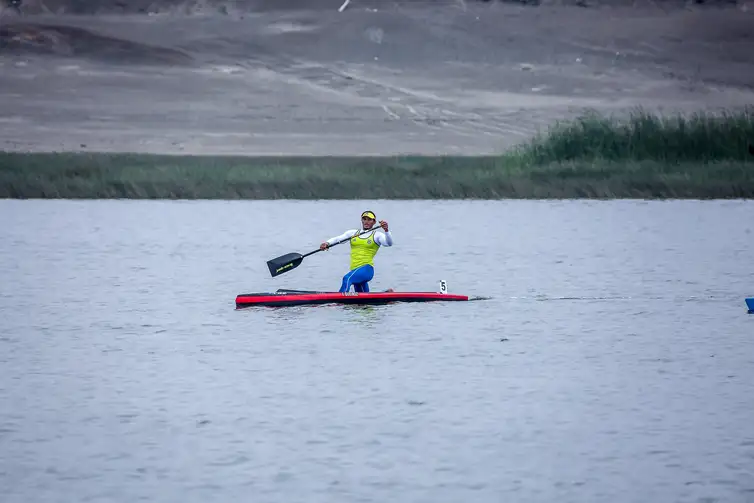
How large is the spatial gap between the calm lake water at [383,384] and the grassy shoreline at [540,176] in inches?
822

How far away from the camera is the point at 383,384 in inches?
627

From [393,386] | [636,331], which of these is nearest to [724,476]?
[393,386]

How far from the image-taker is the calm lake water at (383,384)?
11.8 m

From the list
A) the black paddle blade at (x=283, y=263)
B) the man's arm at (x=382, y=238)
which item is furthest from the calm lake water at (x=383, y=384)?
the man's arm at (x=382, y=238)

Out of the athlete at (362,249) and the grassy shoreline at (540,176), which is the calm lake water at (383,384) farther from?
the grassy shoreline at (540,176)

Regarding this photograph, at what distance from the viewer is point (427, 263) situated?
3238cm

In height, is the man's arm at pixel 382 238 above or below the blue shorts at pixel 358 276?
above

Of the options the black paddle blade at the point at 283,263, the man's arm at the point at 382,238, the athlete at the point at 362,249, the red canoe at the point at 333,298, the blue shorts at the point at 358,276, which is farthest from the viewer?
the black paddle blade at the point at 283,263

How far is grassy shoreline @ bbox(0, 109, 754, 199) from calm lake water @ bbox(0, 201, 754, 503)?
20.9 metres

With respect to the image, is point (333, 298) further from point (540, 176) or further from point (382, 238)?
point (540, 176)

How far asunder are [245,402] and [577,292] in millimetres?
12148

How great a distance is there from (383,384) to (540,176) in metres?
40.6

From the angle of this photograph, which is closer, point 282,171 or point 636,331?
point 636,331

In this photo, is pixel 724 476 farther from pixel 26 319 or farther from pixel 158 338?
pixel 26 319
